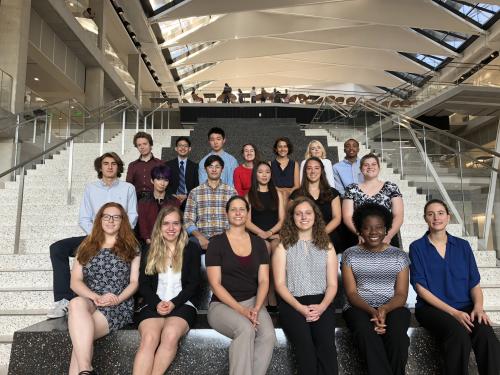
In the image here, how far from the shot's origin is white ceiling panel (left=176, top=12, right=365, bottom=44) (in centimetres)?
2089

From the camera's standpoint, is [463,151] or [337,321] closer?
[337,321]

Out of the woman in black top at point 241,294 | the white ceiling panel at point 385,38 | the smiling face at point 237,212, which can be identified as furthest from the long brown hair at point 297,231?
the white ceiling panel at point 385,38

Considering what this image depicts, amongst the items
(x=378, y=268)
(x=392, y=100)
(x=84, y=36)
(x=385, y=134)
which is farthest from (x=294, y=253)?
(x=392, y=100)

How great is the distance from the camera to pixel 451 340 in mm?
2799

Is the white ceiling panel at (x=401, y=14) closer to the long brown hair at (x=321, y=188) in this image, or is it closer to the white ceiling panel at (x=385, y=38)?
the white ceiling panel at (x=385, y=38)

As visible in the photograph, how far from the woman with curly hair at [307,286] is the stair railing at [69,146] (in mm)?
2827

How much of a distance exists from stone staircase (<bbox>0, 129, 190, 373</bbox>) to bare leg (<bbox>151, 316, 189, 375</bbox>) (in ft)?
4.10

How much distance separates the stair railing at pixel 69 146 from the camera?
15.8 feet

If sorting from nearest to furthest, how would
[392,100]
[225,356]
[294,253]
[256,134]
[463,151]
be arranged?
[225,356] → [294,253] → [463,151] → [256,134] → [392,100]

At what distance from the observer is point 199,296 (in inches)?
146

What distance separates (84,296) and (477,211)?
4.17m

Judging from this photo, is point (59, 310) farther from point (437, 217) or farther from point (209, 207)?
point (437, 217)

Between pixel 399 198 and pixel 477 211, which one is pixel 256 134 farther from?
pixel 399 198

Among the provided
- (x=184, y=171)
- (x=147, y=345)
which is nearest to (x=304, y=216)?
(x=147, y=345)
